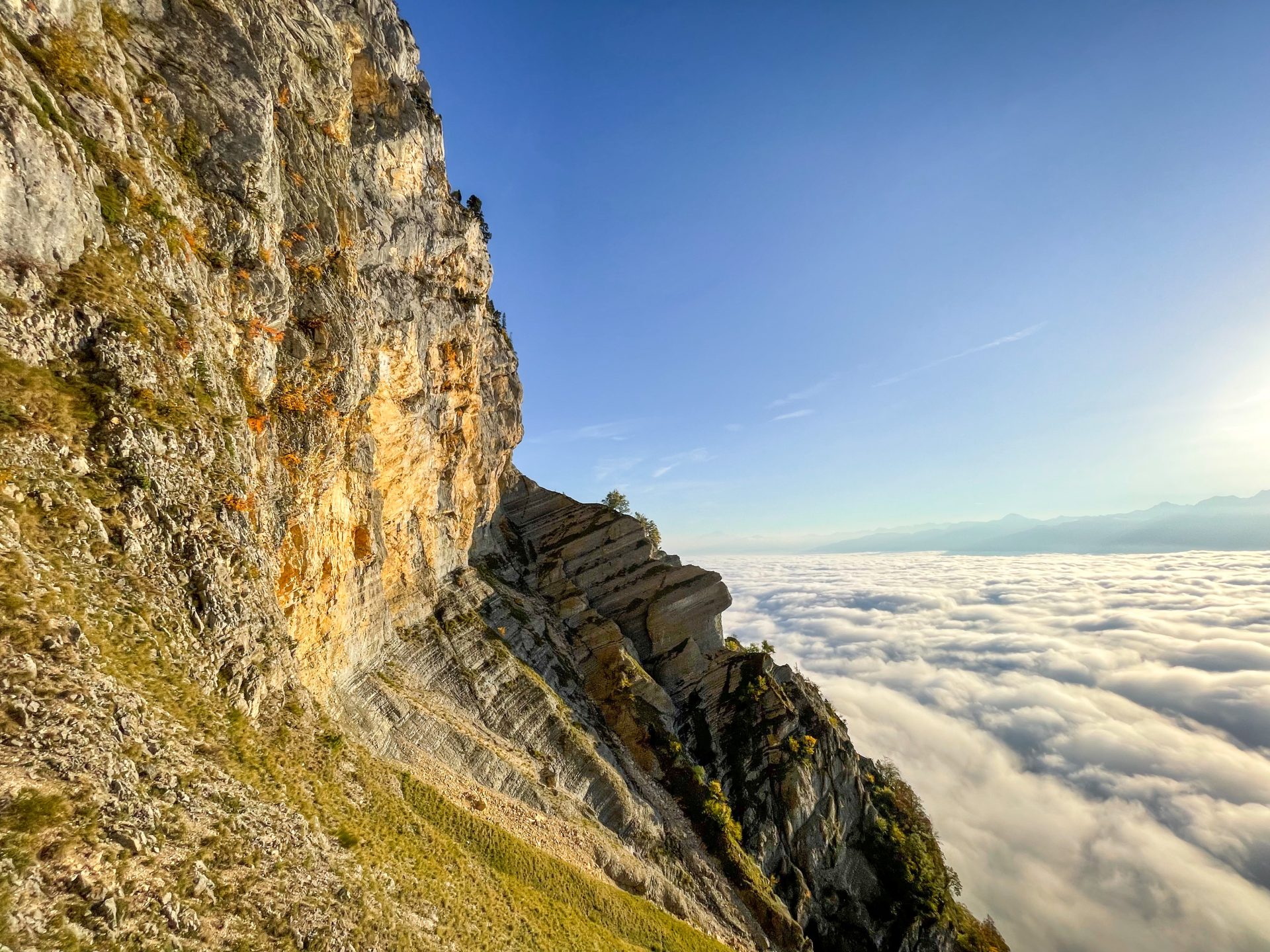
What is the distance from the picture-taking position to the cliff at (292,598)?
417 inches

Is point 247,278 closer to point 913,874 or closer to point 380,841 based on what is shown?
point 380,841

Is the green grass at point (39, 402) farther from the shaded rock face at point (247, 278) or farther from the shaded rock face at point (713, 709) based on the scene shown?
the shaded rock face at point (713, 709)

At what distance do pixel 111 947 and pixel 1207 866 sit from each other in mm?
232065

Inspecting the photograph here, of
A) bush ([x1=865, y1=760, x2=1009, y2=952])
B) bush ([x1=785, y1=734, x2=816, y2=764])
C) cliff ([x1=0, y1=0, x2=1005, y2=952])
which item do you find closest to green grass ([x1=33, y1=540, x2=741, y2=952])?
cliff ([x1=0, y1=0, x2=1005, y2=952])

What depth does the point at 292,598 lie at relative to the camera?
76.8 ft

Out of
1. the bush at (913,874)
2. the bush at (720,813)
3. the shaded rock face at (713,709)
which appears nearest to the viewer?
the bush at (720,813)

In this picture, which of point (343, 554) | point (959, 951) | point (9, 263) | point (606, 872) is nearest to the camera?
point (9, 263)

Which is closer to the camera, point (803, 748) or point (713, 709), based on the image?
point (803, 748)

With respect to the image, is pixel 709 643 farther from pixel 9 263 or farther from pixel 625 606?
pixel 9 263

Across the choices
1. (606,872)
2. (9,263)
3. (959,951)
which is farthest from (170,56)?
(959,951)

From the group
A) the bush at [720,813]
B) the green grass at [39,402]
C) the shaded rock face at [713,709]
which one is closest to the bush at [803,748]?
the shaded rock face at [713,709]

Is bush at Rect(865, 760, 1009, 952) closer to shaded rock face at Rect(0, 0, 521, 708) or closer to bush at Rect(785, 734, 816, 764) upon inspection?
bush at Rect(785, 734, 816, 764)

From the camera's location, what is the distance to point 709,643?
6356cm

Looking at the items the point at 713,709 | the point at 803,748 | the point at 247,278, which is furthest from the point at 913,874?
the point at 247,278
